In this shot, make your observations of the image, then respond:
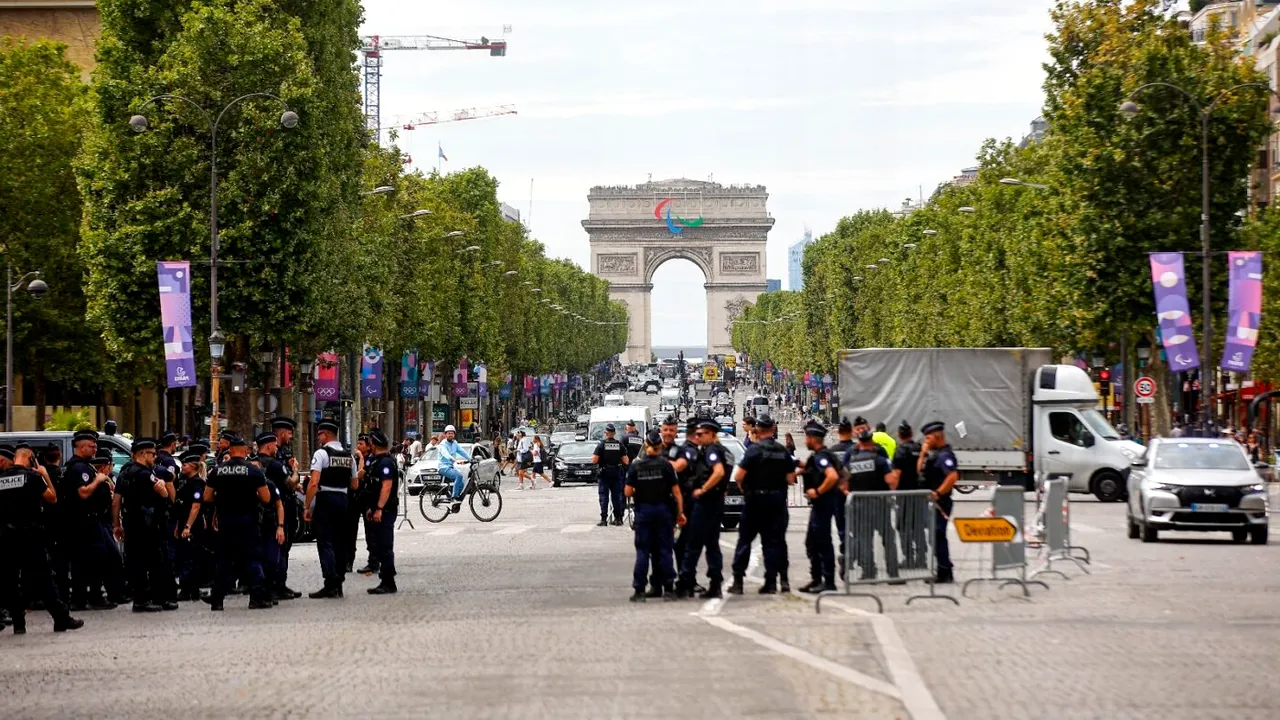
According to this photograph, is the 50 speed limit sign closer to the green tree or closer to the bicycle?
the bicycle

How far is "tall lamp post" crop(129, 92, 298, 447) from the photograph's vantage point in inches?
1670

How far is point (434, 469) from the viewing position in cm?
4869

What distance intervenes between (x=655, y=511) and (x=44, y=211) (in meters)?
39.6

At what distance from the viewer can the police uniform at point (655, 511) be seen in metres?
21.1

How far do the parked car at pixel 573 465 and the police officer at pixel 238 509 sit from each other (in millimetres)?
40803

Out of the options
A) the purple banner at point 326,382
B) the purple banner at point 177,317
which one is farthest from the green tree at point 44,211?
the purple banner at point 177,317

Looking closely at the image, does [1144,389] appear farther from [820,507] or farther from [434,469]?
[820,507]

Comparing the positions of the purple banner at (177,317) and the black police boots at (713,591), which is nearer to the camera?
the black police boots at (713,591)

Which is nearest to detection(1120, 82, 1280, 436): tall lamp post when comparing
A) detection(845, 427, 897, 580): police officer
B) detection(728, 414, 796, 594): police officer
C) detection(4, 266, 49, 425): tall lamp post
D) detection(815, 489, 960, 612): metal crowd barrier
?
detection(845, 427, 897, 580): police officer

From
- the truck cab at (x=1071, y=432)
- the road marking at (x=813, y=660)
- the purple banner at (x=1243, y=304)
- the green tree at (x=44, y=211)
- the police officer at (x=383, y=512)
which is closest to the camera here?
the road marking at (x=813, y=660)

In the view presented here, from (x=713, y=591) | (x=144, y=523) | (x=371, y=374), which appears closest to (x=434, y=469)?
(x=371, y=374)

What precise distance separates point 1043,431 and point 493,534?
1384 cm

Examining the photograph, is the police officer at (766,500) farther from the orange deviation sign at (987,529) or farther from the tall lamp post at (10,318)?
the tall lamp post at (10,318)

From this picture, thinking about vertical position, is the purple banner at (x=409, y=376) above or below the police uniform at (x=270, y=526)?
above
